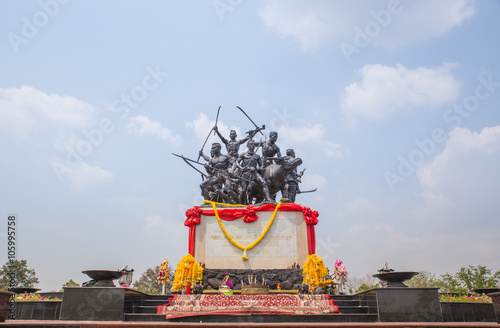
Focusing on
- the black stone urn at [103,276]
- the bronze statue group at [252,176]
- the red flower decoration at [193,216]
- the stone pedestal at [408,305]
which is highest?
the bronze statue group at [252,176]

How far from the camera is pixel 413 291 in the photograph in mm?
8812

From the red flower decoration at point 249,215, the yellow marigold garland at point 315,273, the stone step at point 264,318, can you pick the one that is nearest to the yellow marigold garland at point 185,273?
the stone step at point 264,318

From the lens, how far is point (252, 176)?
16266 mm

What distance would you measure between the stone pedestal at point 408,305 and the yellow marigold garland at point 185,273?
5.89 meters

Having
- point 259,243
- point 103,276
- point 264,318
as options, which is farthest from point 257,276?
point 103,276

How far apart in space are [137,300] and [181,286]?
5.56 ft

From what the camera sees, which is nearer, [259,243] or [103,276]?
[103,276]

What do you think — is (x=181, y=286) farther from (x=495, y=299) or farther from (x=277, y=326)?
(x=495, y=299)

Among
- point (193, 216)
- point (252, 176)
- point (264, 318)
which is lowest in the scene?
point (264, 318)

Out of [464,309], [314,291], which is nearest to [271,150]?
[314,291]

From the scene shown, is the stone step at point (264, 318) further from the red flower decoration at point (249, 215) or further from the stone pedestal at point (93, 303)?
the red flower decoration at point (249, 215)

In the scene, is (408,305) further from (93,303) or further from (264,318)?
(93,303)

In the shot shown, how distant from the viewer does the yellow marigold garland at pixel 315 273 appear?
457 inches

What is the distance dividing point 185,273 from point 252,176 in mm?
5737
